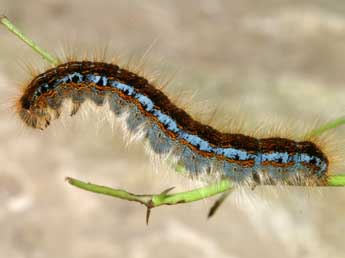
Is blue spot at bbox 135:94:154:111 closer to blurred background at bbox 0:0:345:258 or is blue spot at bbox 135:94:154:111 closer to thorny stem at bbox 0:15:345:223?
thorny stem at bbox 0:15:345:223

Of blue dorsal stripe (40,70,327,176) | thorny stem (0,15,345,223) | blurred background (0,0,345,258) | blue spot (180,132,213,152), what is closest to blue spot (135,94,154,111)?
blue dorsal stripe (40,70,327,176)

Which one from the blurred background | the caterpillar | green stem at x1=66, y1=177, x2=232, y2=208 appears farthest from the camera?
the blurred background

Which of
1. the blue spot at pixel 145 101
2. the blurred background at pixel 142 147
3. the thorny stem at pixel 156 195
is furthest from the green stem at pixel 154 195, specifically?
the blurred background at pixel 142 147

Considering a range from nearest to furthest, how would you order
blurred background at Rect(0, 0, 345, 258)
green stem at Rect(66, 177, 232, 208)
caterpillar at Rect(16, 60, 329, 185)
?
green stem at Rect(66, 177, 232, 208) → caterpillar at Rect(16, 60, 329, 185) → blurred background at Rect(0, 0, 345, 258)

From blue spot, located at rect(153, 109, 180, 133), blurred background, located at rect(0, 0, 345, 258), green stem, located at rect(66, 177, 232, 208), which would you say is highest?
blurred background, located at rect(0, 0, 345, 258)

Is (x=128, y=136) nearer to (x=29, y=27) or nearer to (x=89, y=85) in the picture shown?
(x=89, y=85)

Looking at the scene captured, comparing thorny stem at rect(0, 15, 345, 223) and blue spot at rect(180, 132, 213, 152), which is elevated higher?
blue spot at rect(180, 132, 213, 152)

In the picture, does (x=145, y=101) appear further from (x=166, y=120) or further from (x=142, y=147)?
(x=142, y=147)
